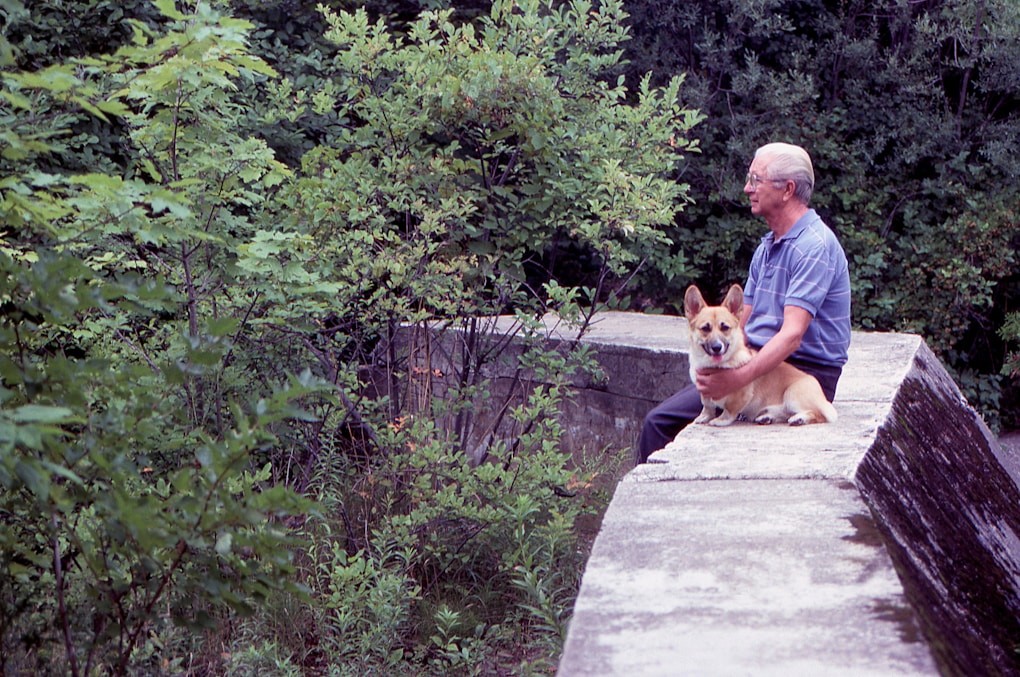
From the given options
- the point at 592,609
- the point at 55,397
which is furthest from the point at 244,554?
the point at 592,609

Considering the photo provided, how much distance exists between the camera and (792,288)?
4.72 metres

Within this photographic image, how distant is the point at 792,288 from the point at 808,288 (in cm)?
7

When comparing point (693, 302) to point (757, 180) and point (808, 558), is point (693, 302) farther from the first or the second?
point (808, 558)

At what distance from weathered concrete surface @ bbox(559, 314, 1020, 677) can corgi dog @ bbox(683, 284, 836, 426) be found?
11 centimetres

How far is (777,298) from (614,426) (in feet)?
8.08

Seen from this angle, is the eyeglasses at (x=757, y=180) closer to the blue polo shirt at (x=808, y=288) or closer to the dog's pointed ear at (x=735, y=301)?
the blue polo shirt at (x=808, y=288)

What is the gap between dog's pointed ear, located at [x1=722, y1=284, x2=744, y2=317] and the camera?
4.78m

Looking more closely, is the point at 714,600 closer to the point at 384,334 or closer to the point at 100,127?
the point at 384,334

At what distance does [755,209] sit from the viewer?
5004mm

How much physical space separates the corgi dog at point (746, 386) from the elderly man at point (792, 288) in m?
0.07

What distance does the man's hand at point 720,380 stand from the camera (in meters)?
4.71

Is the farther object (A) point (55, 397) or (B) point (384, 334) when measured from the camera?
(B) point (384, 334)

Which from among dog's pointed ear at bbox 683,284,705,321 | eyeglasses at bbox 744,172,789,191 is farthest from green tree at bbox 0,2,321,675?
eyeglasses at bbox 744,172,789,191

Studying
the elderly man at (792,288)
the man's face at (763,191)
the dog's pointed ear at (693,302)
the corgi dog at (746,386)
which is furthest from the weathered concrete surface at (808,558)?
the man's face at (763,191)
